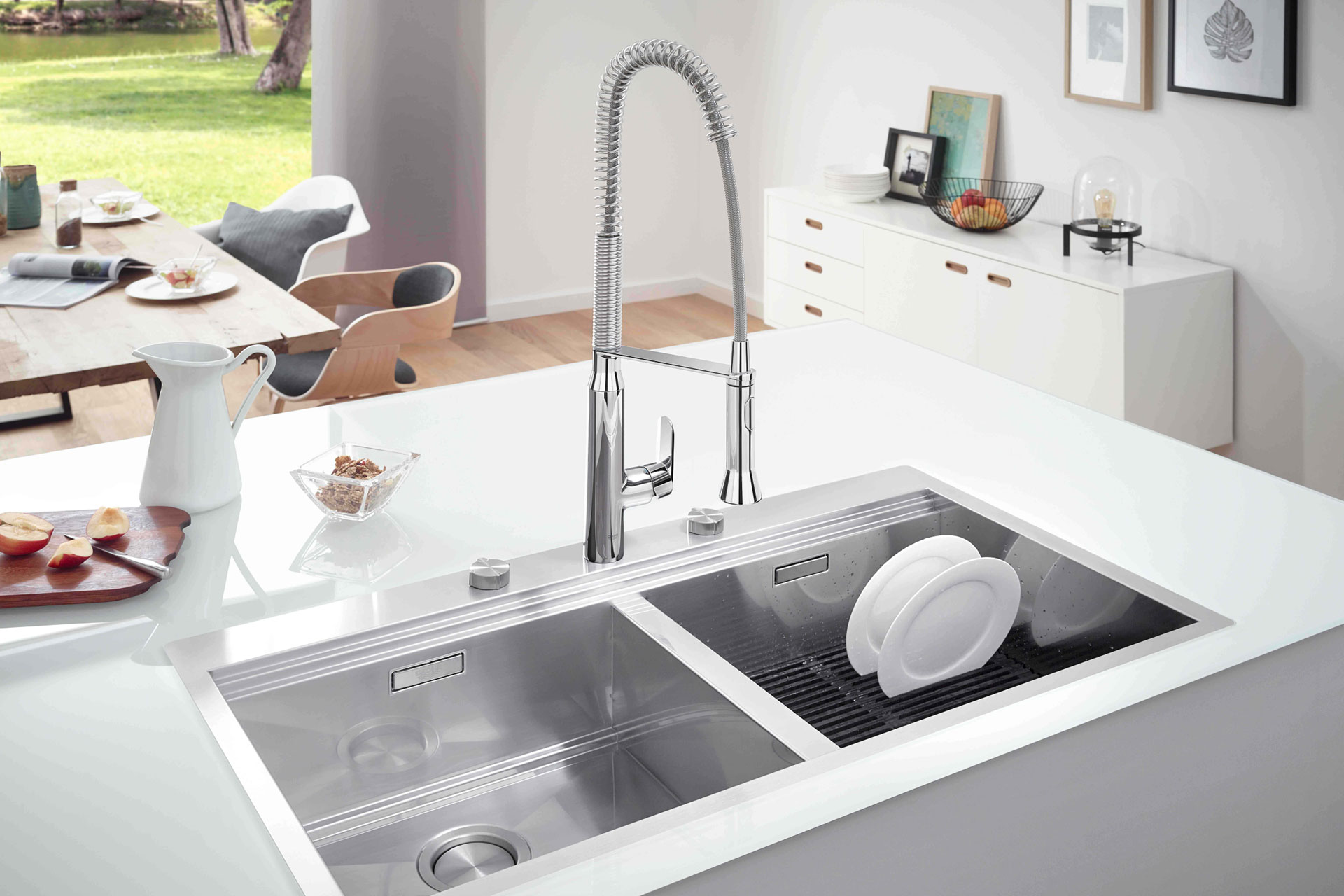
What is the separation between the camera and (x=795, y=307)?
A: 5.02m

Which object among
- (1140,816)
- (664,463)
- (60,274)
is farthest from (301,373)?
(1140,816)

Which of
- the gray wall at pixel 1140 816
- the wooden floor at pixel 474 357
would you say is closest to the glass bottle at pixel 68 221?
the wooden floor at pixel 474 357

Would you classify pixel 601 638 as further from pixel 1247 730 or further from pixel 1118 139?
pixel 1118 139

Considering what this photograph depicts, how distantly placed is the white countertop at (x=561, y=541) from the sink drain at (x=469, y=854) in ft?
0.80

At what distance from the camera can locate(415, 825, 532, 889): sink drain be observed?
1.16m

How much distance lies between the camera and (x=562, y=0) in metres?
5.61

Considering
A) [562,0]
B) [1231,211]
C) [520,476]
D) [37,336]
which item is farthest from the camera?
[562,0]

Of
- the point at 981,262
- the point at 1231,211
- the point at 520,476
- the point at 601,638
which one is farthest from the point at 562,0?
the point at 601,638

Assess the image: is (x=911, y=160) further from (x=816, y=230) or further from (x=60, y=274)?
(x=60, y=274)

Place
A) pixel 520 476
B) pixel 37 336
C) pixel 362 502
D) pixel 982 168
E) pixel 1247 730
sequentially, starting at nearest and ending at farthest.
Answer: pixel 1247 730 < pixel 362 502 < pixel 520 476 < pixel 37 336 < pixel 982 168

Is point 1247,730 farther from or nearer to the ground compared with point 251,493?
nearer to the ground

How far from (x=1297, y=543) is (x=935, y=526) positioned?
41 cm

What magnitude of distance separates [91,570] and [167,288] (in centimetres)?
202

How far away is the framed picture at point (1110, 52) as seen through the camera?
3.75 meters
